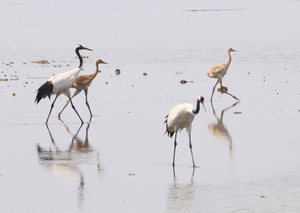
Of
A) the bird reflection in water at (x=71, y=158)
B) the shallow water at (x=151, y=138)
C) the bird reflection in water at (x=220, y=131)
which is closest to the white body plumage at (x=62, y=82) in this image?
the shallow water at (x=151, y=138)

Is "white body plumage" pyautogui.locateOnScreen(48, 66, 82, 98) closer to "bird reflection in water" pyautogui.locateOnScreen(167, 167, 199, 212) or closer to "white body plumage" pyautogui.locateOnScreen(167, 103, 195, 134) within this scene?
"white body plumage" pyautogui.locateOnScreen(167, 103, 195, 134)

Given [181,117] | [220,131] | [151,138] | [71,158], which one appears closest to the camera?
[181,117]

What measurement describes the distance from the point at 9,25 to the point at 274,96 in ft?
106

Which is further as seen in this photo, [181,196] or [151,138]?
[151,138]

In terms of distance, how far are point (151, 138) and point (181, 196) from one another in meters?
3.82

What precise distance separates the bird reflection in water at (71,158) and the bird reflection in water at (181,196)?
1.26m

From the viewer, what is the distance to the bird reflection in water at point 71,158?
869cm

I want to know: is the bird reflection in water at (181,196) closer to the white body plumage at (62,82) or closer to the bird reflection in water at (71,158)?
the bird reflection in water at (71,158)

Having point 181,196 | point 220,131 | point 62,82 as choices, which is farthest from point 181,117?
point 62,82

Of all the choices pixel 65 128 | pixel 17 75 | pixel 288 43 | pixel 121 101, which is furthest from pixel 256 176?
pixel 288 43

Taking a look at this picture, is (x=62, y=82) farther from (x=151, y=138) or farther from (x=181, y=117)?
(x=181, y=117)

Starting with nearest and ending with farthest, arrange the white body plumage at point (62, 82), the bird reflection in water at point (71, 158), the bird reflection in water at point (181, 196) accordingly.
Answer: the bird reflection in water at point (181, 196)
the bird reflection in water at point (71, 158)
the white body plumage at point (62, 82)

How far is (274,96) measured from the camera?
53.2 feet

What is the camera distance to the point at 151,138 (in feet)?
37.2
